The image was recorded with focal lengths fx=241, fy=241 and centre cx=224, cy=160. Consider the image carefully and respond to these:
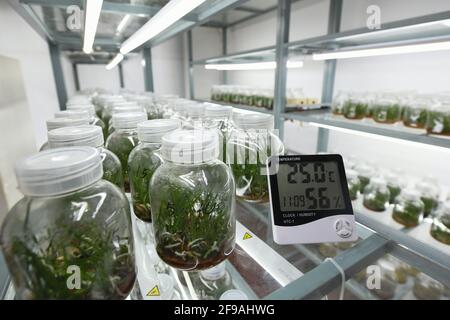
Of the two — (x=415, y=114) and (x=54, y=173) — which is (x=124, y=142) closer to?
(x=54, y=173)

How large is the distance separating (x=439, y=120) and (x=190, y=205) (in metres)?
1.24

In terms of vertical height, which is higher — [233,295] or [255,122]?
[255,122]

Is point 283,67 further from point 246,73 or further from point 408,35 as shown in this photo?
point 246,73

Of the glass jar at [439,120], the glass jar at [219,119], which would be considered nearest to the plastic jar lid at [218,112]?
the glass jar at [219,119]

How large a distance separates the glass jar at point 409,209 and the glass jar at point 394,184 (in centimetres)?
18

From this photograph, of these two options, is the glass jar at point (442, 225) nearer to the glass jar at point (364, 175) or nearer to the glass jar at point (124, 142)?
the glass jar at point (364, 175)

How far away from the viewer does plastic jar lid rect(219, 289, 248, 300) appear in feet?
1.59

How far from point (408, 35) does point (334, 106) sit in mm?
554

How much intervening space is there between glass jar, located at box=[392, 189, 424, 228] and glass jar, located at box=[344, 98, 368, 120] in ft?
1.80

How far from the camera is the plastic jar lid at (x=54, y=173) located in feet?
1.21

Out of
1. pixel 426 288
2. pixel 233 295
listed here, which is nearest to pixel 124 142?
pixel 233 295

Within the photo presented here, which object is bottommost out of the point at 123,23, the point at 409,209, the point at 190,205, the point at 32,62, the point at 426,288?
the point at 409,209

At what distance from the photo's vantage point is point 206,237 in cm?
54

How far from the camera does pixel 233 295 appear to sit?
50cm
